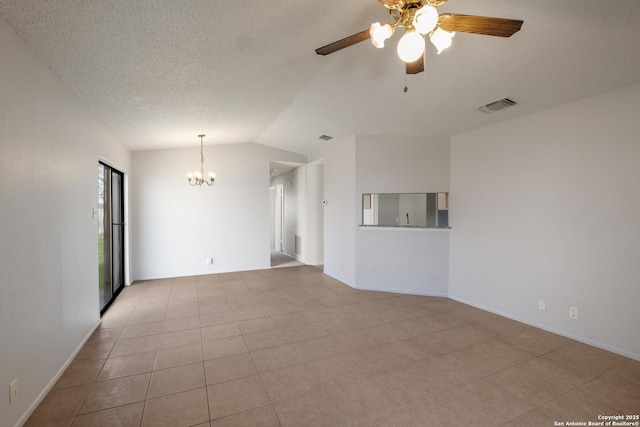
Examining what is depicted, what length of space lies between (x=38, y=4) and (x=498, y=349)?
4.41m

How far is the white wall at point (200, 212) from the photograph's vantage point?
5.62 metres

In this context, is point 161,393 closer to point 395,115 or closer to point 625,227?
point 395,115

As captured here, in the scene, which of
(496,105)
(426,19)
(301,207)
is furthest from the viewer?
(301,207)

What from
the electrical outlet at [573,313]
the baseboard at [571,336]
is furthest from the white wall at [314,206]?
the electrical outlet at [573,313]

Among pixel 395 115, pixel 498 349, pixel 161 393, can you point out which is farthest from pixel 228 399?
pixel 395 115

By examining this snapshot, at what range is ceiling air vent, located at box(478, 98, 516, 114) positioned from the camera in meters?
3.19

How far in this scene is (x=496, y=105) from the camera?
331cm

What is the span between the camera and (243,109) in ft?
12.9

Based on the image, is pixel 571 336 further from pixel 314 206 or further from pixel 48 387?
pixel 314 206

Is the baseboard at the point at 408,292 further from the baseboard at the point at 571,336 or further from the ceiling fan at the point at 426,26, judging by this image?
the ceiling fan at the point at 426,26

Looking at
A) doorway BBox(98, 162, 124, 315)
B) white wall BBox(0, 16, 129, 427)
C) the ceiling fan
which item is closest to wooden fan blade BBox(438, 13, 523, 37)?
the ceiling fan

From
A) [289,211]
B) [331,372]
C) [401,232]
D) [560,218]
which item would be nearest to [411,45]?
[331,372]

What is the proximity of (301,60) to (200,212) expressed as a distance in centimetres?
420

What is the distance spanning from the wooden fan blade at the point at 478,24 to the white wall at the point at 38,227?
2.62 m
